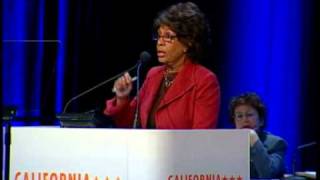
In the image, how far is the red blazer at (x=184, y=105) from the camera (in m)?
2.67

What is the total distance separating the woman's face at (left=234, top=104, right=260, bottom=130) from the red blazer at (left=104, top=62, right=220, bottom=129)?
0.39m

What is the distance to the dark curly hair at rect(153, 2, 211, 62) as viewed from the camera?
9.07 feet

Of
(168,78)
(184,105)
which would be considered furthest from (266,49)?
(184,105)

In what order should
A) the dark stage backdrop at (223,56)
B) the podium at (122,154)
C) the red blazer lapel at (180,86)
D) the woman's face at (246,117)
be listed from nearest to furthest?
1. the podium at (122,154)
2. the red blazer lapel at (180,86)
3. the woman's face at (246,117)
4. the dark stage backdrop at (223,56)

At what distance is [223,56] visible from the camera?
4445 mm

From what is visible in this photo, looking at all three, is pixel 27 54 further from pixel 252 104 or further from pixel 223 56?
pixel 252 104

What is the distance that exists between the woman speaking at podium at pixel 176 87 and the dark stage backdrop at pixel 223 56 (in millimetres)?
1552

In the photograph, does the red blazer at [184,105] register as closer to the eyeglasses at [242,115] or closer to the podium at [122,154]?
the eyeglasses at [242,115]

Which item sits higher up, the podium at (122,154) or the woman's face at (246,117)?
the woman's face at (246,117)

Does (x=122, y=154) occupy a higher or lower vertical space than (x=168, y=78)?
lower

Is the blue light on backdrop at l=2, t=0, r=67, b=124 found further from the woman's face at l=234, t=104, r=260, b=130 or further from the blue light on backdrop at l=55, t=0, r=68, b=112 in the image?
the woman's face at l=234, t=104, r=260, b=130

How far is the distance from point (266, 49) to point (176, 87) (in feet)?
6.21

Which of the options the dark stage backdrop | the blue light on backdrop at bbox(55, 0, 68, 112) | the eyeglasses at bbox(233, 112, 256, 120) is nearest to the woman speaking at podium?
the eyeglasses at bbox(233, 112, 256, 120)

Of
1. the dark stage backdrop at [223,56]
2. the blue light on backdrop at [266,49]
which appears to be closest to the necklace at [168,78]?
the dark stage backdrop at [223,56]
